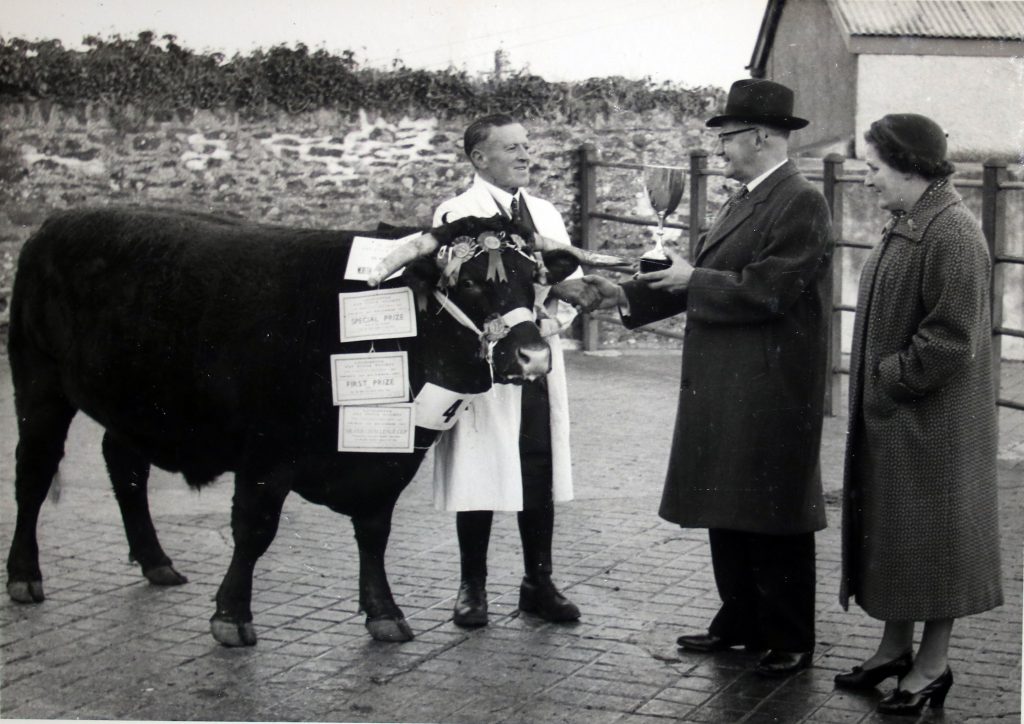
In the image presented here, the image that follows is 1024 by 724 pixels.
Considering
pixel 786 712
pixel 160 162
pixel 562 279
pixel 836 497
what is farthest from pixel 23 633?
pixel 160 162

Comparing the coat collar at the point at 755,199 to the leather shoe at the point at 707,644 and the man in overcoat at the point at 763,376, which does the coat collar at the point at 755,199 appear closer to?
the man in overcoat at the point at 763,376

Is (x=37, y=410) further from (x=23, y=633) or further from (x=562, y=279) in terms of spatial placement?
(x=562, y=279)

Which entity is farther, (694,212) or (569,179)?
(569,179)

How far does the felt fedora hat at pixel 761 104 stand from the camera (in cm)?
463

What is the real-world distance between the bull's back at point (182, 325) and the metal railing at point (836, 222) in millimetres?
4833

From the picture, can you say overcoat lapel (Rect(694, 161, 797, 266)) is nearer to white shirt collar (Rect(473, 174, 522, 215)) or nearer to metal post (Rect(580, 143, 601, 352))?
white shirt collar (Rect(473, 174, 522, 215))

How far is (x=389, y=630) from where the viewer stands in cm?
507

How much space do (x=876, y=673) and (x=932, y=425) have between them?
3.00ft

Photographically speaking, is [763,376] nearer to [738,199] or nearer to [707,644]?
[738,199]

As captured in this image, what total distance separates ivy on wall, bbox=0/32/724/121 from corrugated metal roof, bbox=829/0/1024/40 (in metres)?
4.23

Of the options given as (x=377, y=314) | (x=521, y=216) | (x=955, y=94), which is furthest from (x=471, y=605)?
(x=955, y=94)

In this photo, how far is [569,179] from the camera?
13.6m

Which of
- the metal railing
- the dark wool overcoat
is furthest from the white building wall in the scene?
the dark wool overcoat

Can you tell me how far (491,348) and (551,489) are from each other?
0.89 meters
